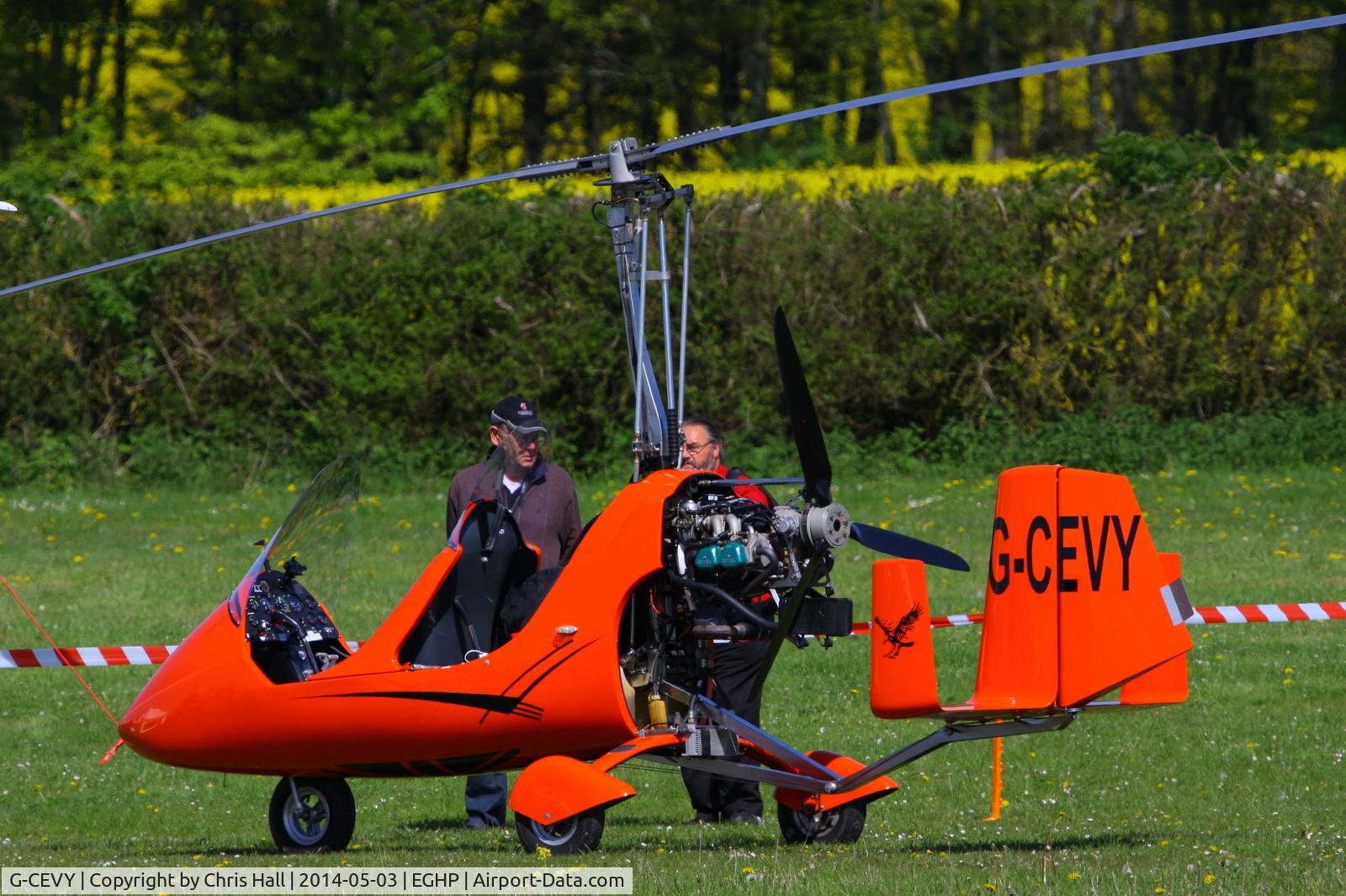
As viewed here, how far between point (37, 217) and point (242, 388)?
3.10 metres

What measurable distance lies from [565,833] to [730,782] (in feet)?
5.57

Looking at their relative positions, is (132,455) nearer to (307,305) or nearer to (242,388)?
(242,388)

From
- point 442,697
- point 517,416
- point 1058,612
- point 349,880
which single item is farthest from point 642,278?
point 349,880

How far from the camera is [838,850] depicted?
7.19 m

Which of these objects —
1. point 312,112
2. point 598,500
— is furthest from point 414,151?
point 598,500

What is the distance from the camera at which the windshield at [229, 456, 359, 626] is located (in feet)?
25.8

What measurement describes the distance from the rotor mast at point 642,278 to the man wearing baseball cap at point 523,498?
660mm

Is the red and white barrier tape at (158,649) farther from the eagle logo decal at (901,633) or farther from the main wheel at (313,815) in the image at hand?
the eagle logo decal at (901,633)

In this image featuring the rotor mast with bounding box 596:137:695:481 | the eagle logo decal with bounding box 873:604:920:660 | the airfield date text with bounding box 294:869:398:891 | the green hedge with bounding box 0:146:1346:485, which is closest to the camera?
the airfield date text with bounding box 294:869:398:891

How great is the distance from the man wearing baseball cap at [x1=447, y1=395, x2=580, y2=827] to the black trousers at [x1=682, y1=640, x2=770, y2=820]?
97 centimetres

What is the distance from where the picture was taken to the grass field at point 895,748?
6.68m

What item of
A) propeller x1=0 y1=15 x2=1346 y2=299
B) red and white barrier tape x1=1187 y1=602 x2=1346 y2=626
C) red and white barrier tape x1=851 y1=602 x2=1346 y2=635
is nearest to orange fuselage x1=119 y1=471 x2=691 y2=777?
propeller x1=0 y1=15 x2=1346 y2=299

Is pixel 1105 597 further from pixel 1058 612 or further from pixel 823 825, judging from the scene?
pixel 823 825

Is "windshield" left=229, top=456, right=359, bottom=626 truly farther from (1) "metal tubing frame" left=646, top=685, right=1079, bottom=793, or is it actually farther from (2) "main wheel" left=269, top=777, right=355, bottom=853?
(1) "metal tubing frame" left=646, top=685, right=1079, bottom=793
